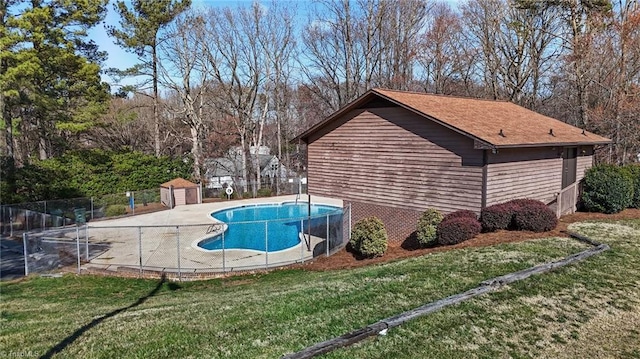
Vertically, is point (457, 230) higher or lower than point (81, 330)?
higher

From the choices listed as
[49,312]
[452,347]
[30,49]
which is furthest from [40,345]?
[30,49]

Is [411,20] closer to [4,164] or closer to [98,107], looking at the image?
[98,107]

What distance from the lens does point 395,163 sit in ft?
51.0

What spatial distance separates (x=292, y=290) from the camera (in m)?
8.64

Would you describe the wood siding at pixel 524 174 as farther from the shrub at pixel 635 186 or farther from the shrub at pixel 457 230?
the shrub at pixel 635 186

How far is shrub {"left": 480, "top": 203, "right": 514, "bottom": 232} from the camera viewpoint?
12516 mm

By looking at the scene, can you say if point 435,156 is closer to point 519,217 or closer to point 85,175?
point 519,217

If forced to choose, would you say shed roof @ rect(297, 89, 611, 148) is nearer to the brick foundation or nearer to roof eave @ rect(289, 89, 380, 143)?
roof eave @ rect(289, 89, 380, 143)

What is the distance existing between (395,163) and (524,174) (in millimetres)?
4444

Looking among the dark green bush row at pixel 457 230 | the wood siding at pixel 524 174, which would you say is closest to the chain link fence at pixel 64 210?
the dark green bush row at pixel 457 230

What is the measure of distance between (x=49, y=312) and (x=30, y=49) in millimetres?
19584

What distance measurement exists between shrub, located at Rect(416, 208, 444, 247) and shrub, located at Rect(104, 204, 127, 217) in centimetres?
1710

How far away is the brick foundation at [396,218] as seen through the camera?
594 inches

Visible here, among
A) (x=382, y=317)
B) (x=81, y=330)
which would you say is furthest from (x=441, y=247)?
(x=81, y=330)
